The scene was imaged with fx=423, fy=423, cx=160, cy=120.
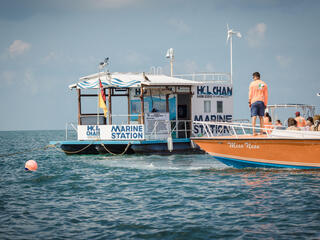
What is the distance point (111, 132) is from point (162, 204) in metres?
11.6

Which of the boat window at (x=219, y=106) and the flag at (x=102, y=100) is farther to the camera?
the boat window at (x=219, y=106)

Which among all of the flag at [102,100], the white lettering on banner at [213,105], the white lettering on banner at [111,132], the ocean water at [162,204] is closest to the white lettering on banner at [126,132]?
the white lettering on banner at [111,132]

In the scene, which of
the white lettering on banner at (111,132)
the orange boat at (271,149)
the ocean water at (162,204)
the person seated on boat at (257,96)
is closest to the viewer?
the ocean water at (162,204)

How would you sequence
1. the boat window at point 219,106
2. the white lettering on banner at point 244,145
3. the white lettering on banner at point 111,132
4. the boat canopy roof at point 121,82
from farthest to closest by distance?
1. the boat window at point 219,106
2. the white lettering on banner at point 111,132
3. the boat canopy roof at point 121,82
4. the white lettering on banner at point 244,145

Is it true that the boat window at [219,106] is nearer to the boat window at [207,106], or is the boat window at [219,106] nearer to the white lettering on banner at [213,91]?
the white lettering on banner at [213,91]

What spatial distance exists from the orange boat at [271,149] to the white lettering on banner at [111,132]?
666 centimetres

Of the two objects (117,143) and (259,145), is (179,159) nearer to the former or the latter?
(117,143)

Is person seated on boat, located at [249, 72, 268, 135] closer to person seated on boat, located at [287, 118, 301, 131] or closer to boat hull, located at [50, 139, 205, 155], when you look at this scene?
person seated on boat, located at [287, 118, 301, 131]

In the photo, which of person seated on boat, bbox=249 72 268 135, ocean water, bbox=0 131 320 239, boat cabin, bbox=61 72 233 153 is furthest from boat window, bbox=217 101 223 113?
person seated on boat, bbox=249 72 268 135

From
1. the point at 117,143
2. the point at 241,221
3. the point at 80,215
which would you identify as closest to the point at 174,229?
the point at 241,221

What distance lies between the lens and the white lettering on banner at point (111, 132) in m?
21.3

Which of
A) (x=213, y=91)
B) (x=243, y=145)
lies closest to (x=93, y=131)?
(x=213, y=91)

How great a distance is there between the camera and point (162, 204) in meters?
10.3

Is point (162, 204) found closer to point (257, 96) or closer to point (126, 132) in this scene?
point (257, 96)
